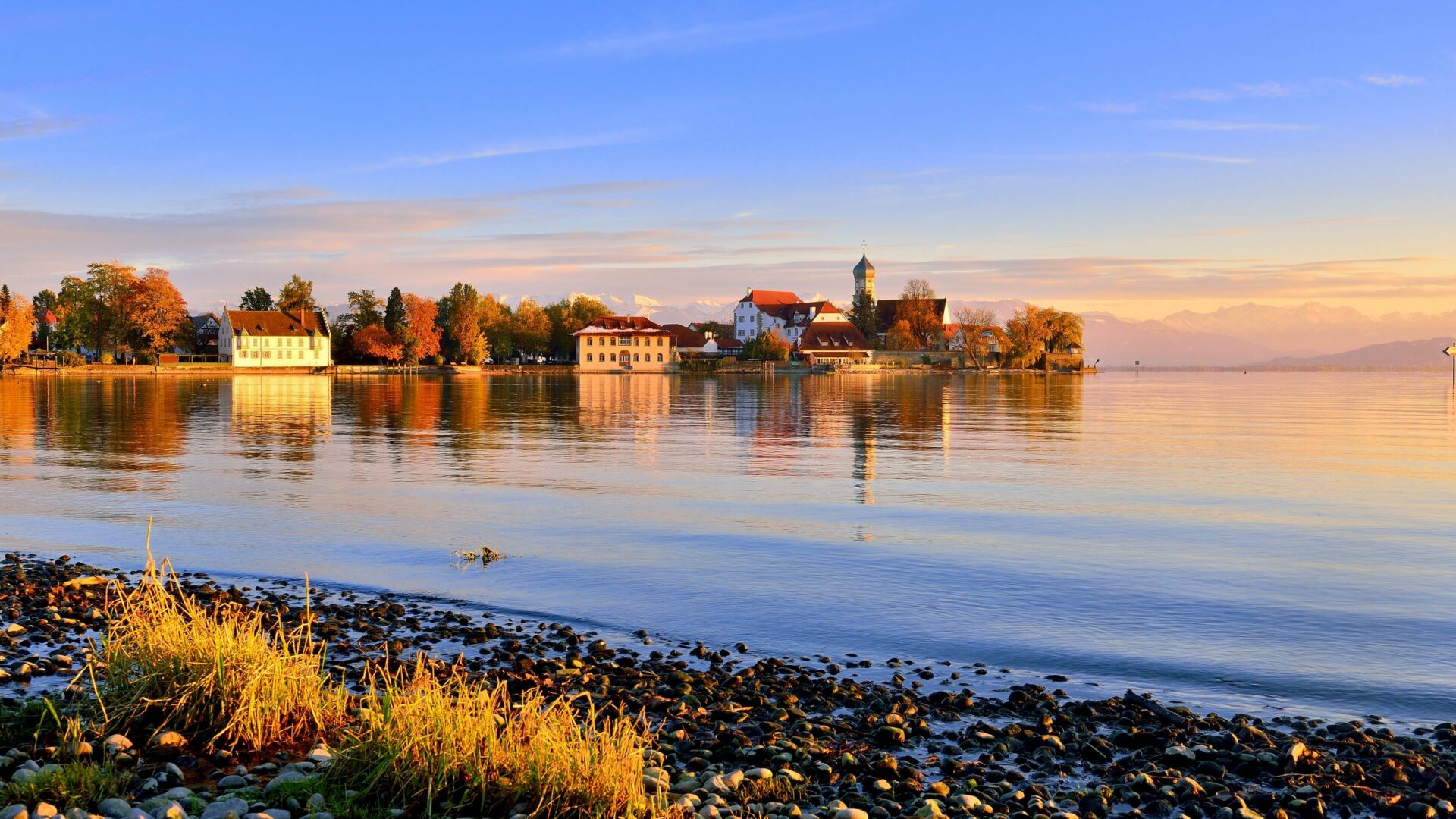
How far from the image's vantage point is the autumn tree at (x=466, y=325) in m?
175

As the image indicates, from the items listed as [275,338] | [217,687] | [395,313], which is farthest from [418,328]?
[217,687]

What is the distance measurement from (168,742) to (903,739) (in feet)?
18.9

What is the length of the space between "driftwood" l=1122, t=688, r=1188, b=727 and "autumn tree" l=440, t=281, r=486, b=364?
170162mm

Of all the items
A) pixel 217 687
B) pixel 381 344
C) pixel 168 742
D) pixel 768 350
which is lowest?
pixel 168 742

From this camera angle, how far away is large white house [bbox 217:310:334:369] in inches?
6393

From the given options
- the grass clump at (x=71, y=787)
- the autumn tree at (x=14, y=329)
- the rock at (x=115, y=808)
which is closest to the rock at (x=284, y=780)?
the rock at (x=115, y=808)

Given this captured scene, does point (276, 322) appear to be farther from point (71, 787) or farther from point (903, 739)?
point (903, 739)

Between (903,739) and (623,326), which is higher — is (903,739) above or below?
below

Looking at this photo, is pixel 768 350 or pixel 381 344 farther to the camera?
pixel 768 350

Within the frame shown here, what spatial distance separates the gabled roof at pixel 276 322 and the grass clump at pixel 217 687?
545ft

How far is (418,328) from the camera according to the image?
168 meters

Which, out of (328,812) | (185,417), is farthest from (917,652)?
(185,417)

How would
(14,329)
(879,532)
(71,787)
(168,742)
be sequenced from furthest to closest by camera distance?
(14,329) < (879,532) < (168,742) < (71,787)

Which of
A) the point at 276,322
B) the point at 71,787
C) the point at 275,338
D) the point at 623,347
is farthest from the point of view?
the point at 623,347
